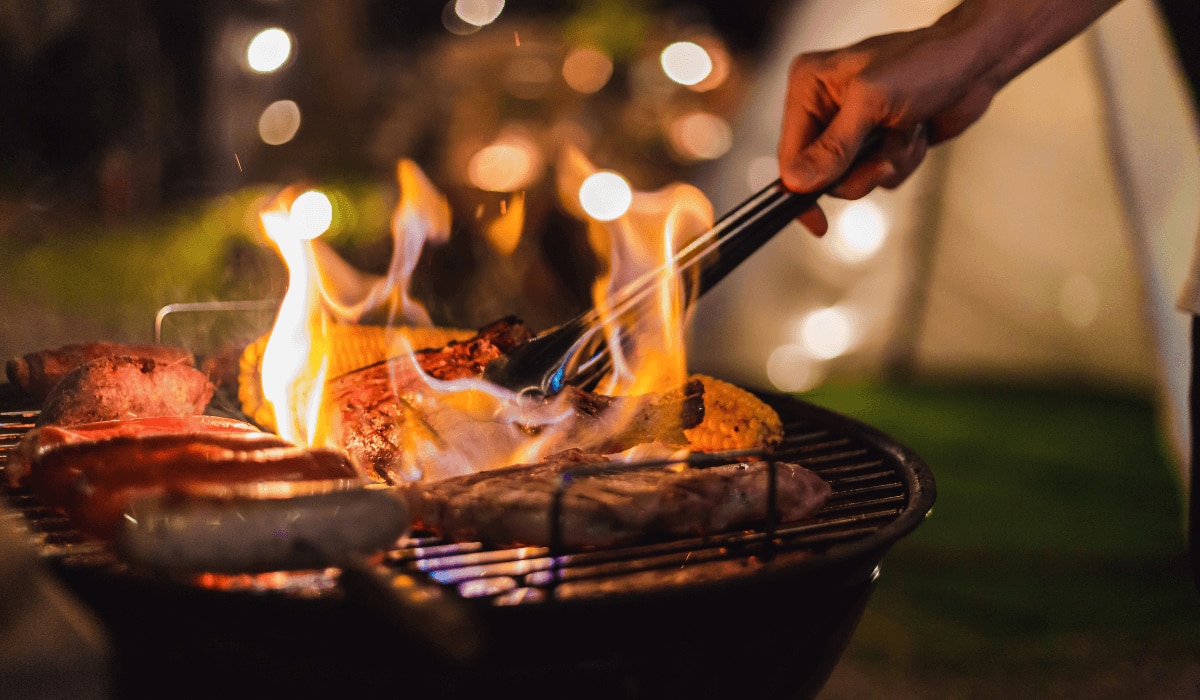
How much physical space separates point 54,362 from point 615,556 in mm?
2114

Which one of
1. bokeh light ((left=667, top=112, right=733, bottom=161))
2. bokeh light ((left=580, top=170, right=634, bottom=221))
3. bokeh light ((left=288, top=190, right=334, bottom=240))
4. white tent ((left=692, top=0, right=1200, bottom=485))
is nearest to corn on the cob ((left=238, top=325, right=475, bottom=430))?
white tent ((left=692, top=0, right=1200, bottom=485))

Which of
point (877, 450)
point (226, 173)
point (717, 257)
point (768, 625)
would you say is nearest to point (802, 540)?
point (768, 625)

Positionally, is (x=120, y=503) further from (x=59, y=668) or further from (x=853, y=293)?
(x=853, y=293)

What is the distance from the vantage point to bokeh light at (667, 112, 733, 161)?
30.4ft

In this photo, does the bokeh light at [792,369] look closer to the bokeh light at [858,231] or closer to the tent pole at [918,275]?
the tent pole at [918,275]

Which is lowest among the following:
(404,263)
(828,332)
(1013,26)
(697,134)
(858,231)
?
(828,332)

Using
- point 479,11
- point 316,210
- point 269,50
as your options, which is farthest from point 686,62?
point 269,50

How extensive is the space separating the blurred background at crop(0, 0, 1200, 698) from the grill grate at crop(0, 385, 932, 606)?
3633mm

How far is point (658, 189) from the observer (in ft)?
30.0

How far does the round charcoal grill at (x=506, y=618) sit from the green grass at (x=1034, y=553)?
2889mm

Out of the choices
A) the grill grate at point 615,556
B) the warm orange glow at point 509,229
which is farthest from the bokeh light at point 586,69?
the grill grate at point 615,556

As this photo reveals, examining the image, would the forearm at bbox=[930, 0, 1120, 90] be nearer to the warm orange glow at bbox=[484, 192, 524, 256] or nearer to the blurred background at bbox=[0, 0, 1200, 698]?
the blurred background at bbox=[0, 0, 1200, 698]

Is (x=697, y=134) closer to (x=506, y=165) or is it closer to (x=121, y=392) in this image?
(x=506, y=165)

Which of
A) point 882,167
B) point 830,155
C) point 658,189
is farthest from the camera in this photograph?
point 658,189
